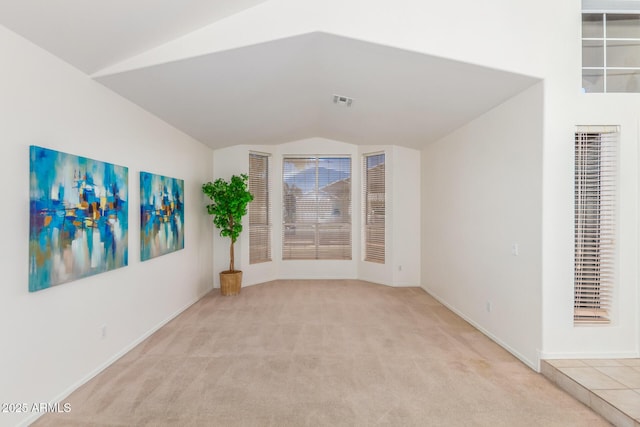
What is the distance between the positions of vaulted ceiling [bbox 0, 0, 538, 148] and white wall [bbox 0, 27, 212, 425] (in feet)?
0.73

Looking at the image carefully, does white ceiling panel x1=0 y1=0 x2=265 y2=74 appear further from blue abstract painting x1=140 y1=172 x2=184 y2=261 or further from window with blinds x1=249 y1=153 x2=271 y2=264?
window with blinds x1=249 y1=153 x2=271 y2=264

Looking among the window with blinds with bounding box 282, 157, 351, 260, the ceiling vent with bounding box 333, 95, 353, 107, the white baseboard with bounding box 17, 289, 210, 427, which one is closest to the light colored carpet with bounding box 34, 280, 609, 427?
the white baseboard with bounding box 17, 289, 210, 427

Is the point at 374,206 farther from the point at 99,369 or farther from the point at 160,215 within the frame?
the point at 99,369

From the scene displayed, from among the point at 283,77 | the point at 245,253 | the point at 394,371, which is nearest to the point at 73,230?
the point at 283,77

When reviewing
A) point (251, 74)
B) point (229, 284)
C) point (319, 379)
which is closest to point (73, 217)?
point (251, 74)

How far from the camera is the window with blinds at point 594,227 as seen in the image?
2848mm

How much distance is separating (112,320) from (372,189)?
4.85m

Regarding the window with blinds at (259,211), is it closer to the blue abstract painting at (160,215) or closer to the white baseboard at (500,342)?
the blue abstract painting at (160,215)

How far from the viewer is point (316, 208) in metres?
→ 6.73

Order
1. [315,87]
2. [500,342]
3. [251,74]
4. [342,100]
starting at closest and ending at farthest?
[251,74], [500,342], [315,87], [342,100]

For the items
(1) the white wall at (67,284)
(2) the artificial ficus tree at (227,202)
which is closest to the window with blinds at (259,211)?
(2) the artificial ficus tree at (227,202)

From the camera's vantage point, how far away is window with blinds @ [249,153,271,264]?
6.25m

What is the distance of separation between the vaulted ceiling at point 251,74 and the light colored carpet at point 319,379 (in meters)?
2.61

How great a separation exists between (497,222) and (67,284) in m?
4.05
